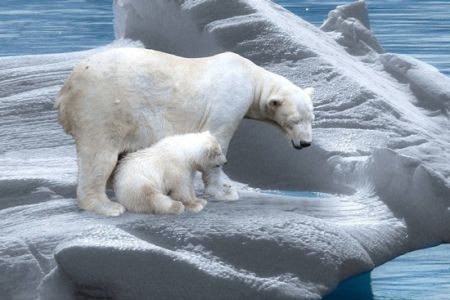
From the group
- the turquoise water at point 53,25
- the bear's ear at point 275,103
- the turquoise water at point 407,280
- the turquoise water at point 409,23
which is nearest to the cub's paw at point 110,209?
the bear's ear at point 275,103

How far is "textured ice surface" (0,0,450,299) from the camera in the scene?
17.2 ft

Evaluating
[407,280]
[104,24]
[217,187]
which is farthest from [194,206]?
[104,24]

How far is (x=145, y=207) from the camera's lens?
5.47 m

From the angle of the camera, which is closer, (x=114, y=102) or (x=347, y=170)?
(x=114, y=102)

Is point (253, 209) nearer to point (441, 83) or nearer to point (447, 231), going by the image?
point (447, 231)

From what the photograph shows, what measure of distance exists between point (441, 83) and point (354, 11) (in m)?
1.11

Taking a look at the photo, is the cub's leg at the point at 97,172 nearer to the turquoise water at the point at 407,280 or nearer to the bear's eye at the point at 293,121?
the bear's eye at the point at 293,121

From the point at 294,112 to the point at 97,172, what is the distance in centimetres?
94

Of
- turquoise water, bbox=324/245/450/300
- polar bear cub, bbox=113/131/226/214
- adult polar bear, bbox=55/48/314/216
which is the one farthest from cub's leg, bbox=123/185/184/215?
turquoise water, bbox=324/245/450/300

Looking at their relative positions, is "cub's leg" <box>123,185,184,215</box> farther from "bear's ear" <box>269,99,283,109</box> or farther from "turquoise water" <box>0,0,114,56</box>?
"turquoise water" <box>0,0,114,56</box>

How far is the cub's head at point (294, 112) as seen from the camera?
19.0ft

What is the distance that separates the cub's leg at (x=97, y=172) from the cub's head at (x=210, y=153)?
1.24 ft

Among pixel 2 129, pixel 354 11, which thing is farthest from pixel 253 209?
pixel 354 11

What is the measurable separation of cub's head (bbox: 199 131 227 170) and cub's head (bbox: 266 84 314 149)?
1.26 feet
